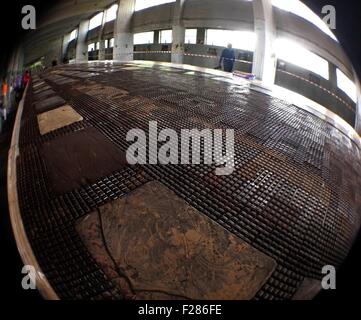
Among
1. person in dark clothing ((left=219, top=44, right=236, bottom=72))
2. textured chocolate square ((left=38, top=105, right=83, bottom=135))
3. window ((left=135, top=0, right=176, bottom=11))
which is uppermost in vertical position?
window ((left=135, top=0, right=176, bottom=11))

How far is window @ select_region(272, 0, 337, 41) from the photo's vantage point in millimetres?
794

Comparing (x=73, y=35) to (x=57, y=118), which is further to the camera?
(x=57, y=118)

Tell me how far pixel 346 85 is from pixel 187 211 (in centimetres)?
86

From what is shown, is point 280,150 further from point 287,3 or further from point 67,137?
point 67,137

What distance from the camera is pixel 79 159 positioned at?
1603mm

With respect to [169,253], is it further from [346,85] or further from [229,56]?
[229,56]

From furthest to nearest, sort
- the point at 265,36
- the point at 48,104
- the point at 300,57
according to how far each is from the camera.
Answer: the point at 48,104 < the point at 265,36 < the point at 300,57

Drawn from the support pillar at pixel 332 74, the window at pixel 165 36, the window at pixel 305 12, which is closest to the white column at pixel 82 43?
the window at pixel 165 36

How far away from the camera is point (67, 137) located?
6.27ft

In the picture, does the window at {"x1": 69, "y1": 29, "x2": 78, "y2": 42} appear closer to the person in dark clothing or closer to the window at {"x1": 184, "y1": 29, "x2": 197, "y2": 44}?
the window at {"x1": 184, "y1": 29, "x2": 197, "y2": 44}

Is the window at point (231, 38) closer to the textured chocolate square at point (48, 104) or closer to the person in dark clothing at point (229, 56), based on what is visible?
the person in dark clothing at point (229, 56)

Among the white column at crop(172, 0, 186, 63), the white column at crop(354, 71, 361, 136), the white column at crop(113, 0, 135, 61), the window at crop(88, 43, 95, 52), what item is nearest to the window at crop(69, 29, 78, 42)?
the window at crop(88, 43, 95, 52)

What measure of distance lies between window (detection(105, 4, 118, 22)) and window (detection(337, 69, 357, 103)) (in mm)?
1350

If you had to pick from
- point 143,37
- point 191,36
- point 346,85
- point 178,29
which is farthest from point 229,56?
point 346,85
